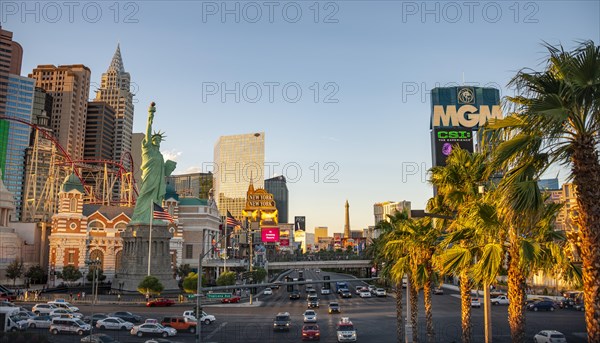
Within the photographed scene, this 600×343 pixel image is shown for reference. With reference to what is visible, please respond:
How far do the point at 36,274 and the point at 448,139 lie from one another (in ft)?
253

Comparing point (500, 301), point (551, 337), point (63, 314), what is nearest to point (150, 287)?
point (63, 314)

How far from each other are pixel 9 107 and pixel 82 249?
105 m

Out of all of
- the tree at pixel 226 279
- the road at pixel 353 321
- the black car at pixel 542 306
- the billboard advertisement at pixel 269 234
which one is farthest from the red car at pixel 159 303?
the billboard advertisement at pixel 269 234

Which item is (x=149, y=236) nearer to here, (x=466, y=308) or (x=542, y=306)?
(x=542, y=306)

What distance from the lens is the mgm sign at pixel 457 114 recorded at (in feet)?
285

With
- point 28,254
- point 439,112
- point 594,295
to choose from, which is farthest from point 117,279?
point 594,295

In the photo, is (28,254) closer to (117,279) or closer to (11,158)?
(117,279)

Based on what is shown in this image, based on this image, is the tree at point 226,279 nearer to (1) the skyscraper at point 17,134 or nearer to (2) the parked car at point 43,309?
(2) the parked car at point 43,309

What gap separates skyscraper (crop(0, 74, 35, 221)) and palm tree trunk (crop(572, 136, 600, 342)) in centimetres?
18880

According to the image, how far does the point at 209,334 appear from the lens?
4194 cm

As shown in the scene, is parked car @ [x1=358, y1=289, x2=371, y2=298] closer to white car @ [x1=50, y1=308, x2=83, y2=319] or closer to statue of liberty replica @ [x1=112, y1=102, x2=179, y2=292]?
statue of liberty replica @ [x1=112, y1=102, x2=179, y2=292]

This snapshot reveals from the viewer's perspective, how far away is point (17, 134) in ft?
565

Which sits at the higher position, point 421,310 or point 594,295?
point 594,295

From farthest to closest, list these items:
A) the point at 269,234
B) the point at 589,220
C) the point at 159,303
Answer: the point at 269,234 → the point at 159,303 → the point at 589,220
